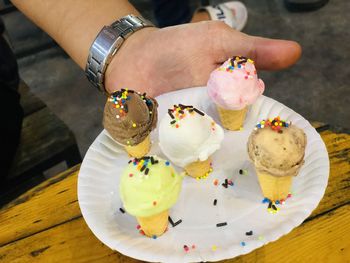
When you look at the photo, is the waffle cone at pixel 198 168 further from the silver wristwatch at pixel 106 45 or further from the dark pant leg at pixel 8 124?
the dark pant leg at pixel 8 124

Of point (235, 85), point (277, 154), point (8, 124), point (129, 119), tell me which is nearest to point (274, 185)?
point (277, 154)

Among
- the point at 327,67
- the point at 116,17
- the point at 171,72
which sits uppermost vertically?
the point at 116,17

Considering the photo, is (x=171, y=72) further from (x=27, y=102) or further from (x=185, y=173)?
(x=27, y=102)

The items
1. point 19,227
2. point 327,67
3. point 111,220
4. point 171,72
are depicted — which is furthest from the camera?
point 327,67

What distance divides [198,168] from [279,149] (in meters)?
0.32

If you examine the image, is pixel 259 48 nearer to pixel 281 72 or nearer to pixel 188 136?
pixel 188 136

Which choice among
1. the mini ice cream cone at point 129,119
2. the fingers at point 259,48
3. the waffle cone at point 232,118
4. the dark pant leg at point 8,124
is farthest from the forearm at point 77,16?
the waffle cone at point 232,118

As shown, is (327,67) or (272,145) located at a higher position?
(272,145)

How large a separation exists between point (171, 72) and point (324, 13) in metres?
2.57

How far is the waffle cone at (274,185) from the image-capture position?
54.6 inches

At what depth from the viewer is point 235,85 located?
1.67m

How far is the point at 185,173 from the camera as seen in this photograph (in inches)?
62.9

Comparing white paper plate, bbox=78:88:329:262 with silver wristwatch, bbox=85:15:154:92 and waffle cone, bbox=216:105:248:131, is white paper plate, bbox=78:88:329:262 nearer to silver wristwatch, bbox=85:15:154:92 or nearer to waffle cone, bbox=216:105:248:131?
waffle cone, bbox=216:105:248:131

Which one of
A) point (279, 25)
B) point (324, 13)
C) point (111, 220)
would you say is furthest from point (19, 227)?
point (324, 13)
